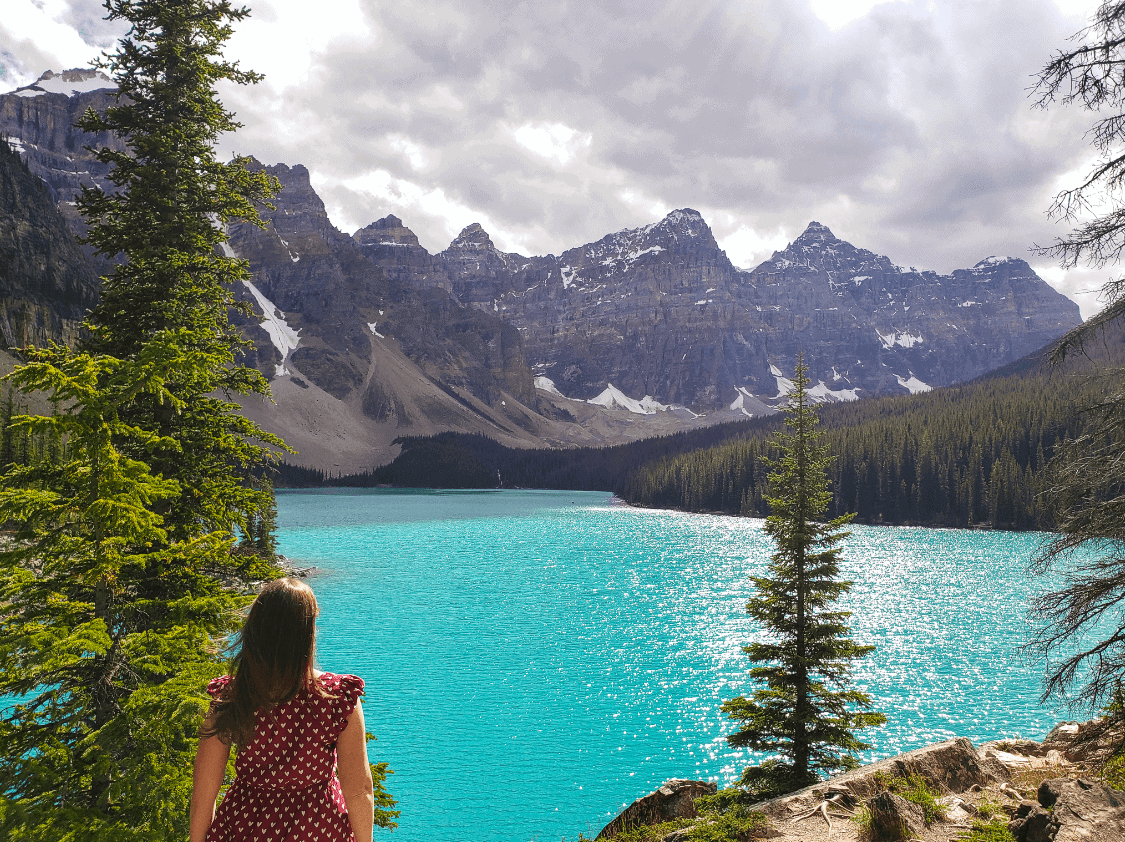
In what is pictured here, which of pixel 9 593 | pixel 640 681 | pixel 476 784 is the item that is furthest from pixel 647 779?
pixel 9 593

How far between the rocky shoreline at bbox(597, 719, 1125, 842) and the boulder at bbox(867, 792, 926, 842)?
0.01 m

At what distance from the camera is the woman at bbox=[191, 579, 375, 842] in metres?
3.35

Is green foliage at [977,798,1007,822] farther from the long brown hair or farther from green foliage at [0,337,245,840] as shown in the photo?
green foliage at [0,337,245,840]

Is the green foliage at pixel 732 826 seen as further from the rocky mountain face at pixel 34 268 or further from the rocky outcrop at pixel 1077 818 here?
the rocky mountain face at pixel 34 268

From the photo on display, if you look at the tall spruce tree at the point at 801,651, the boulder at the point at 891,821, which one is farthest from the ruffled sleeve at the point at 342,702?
the tall spruce tree at the point at 801,651

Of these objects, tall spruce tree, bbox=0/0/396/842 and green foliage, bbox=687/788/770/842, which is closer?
tall spruce tree, bbox=0/0/396/842

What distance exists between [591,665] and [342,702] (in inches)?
1231

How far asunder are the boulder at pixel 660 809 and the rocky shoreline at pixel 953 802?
21 millimetres

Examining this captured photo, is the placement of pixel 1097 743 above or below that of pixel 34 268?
below

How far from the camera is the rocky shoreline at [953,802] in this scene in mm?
7602

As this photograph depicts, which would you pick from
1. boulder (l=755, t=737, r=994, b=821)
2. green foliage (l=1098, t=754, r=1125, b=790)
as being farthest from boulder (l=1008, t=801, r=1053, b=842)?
green foliage (l=1098, t=754, r=1125, b=790)

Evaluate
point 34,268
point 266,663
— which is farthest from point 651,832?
point 34,268

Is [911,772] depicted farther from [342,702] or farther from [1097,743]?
[342,702]

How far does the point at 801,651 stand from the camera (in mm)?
14812
